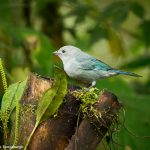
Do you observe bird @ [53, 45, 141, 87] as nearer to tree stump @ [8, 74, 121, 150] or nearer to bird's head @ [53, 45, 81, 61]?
bird's head @ [53, 45, 81, 61]

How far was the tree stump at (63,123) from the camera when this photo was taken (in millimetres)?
2252

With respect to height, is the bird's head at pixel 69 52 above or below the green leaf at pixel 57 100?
below

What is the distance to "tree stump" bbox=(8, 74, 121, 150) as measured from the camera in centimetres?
225

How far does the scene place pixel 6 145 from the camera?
241 centimetres

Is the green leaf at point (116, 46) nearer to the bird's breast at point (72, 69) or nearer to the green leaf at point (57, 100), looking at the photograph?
the bird's breast at point (72, 69)

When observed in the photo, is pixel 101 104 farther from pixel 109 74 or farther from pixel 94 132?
pixel 109 74

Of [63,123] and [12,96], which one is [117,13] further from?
[63,123]

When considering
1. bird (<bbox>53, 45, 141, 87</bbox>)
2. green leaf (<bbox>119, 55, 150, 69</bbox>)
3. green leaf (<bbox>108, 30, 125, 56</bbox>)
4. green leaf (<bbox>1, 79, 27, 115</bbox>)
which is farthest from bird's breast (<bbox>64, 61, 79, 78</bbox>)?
green leaf (<bbox>108, 30, 125, 56</bbox>)

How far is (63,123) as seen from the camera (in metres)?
2.30

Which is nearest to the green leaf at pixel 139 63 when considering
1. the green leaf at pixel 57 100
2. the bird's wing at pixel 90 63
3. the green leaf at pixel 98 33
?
the green leaf at pixel 98 33

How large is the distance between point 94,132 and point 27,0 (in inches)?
143

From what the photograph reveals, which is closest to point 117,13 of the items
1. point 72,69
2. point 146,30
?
point 146,30

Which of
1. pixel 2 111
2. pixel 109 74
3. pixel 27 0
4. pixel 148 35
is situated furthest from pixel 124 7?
pixel 2 111

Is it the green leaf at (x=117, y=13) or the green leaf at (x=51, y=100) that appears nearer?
the green leaf at (x=51, y=100)
